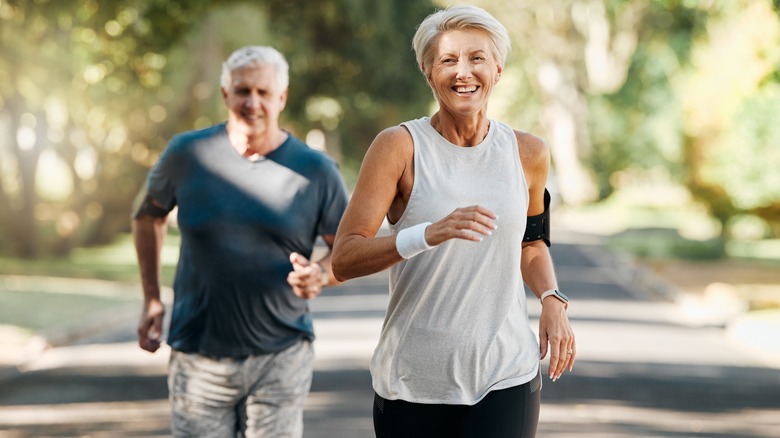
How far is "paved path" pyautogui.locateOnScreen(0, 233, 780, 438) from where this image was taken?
10.2m

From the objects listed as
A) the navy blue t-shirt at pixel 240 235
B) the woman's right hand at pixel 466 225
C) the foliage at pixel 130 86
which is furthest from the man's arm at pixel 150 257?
the foliage at pixel 130 86

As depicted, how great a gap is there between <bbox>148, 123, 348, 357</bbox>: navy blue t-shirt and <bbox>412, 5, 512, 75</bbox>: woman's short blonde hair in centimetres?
146

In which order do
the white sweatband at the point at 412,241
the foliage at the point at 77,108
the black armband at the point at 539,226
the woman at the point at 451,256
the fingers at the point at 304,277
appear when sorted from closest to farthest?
the white sweatband at the point at 412,241 < the woman at the point at 451,256 < the black armband at the point at 539,226 < the fingers at the point at 304,277 < the foliage at the point at 77,108

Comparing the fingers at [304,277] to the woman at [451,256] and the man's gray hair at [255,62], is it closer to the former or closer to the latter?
the man's gray hair at [255,62]

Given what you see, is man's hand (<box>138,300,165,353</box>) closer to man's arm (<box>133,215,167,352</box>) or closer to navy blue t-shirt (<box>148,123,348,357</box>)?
man's arm (<box>133,215,167,352</box>)

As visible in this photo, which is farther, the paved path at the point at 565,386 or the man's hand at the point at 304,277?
the paved path at the point at 565,386

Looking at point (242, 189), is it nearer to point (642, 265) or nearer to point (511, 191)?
point (511, 191)

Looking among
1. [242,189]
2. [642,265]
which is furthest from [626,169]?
[242,189]

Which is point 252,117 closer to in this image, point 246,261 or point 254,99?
point 254,99

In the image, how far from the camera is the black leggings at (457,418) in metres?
3.89

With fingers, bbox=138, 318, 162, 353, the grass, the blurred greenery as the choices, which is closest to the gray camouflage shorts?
fingers, bbox=138, 318, 162, 353

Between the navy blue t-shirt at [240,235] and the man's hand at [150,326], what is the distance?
0.22m

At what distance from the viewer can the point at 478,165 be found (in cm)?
383

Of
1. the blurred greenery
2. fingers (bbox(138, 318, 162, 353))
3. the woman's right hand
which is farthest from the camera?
the blurred greenery
